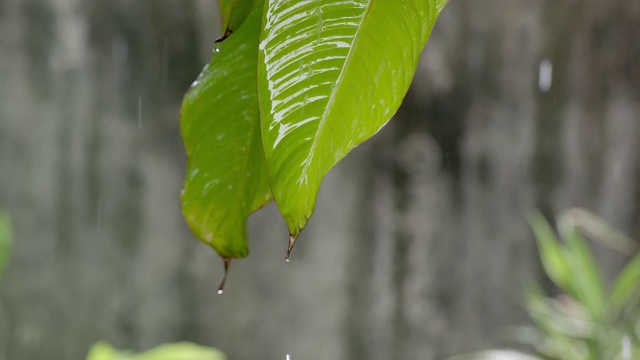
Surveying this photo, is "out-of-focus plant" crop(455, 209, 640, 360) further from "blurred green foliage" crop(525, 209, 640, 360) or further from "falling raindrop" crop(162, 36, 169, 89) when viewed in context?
"falling raindrop" crop(162, 36, 169, 89)

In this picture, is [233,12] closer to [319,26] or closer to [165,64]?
[319,26]

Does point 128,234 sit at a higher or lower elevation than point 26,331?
higher

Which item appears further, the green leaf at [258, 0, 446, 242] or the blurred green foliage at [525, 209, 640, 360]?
the blurred green foliage at [525, 209, 640, 360]

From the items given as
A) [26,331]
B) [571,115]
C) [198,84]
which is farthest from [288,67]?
[571,115]

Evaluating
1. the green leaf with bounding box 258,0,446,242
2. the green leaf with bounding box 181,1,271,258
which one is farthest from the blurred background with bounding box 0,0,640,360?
the green leaf with bounding box 258,0,446,242

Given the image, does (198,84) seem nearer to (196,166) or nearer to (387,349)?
(196,166)

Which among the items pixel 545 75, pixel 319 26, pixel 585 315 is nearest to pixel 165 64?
pixel 545 75

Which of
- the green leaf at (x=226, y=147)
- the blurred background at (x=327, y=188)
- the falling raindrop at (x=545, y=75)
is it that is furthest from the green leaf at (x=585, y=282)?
the green leaf at (x=226, y=147)
